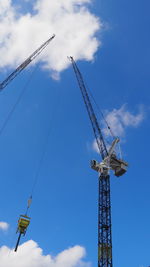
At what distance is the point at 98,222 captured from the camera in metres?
64.6

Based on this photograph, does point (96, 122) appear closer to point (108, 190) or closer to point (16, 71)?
point (108, 190)

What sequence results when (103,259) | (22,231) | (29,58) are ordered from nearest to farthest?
(22,231)
(103,259)
(29,58)

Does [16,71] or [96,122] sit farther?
[96,122]

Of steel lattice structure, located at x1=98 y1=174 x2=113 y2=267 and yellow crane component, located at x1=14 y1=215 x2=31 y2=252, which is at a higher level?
steel lattice structure, located at x1=98 y1=174 x2=113 y2=267

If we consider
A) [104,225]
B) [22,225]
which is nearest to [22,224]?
[22,225]

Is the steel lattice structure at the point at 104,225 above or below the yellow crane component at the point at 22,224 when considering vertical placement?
above

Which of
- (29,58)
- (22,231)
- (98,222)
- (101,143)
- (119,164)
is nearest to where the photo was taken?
(22,231)

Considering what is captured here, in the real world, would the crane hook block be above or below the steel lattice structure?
below

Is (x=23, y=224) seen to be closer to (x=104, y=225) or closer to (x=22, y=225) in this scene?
(x=22, y=225)

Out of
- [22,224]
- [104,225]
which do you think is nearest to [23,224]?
[22,224]

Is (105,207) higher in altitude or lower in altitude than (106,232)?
higher

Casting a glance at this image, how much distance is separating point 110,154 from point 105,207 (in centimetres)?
1526

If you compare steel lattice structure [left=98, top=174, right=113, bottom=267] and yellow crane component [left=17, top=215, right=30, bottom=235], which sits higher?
steel lattice structure [left=98, top=174, right=113, bottom=267]

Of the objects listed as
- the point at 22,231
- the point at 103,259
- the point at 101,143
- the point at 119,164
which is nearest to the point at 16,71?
the point at 101,143
